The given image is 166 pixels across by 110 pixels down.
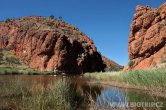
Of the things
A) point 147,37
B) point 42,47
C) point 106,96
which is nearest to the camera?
point 106,96

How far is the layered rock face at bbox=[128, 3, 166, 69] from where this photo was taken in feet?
191

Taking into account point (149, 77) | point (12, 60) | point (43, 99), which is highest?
point (12, 60)

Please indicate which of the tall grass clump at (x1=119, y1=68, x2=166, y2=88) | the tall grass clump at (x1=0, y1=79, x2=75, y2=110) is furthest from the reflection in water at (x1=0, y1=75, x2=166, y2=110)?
the tall grass clump at (x1=119, y1=68, x2=166, y2=88)

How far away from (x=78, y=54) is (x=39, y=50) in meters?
18.1

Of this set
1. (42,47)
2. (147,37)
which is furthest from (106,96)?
(42,47)

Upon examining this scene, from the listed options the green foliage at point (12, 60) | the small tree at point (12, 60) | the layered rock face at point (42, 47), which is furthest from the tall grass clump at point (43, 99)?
the layered rock face at point (42, 47)

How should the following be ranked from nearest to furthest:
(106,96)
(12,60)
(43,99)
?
1. (43,99)
2. (106,96)
3. (12,60)

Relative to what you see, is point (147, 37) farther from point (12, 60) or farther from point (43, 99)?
point (43, 99)

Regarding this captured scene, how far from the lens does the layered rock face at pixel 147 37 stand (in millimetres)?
58250

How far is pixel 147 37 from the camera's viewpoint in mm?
61844

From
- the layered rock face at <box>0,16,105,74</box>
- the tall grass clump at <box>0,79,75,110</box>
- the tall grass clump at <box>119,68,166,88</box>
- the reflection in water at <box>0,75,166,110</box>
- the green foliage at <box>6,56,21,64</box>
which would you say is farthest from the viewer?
the layered rock face at <box>0,16,105,74</box>

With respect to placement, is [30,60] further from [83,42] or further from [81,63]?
[83,42]

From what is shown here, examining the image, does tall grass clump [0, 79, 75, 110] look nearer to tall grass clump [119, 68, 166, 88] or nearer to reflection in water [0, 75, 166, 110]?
reflection in water [0, 75, 166, 110]

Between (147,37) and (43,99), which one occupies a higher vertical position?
(147,37)
